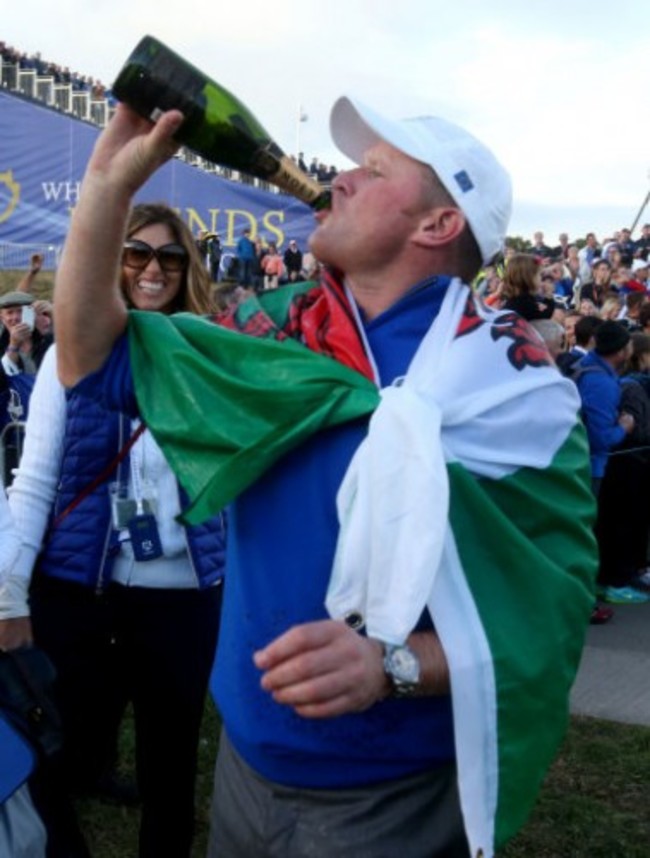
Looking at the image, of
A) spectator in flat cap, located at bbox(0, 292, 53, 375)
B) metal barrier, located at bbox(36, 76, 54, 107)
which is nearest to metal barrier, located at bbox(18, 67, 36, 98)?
metal barrier, located at bbox(36, 76, 54, 107)

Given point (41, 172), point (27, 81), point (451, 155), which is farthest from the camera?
point (27, 81)

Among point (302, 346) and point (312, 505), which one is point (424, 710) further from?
point (302, 346)

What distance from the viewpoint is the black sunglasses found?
3.29m

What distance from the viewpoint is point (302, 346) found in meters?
1.95

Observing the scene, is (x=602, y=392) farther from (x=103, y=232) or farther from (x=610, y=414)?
(x=103, y=232)

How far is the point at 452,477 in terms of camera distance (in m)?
1.80

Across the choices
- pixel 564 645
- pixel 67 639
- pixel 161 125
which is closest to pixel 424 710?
pixel 564 645

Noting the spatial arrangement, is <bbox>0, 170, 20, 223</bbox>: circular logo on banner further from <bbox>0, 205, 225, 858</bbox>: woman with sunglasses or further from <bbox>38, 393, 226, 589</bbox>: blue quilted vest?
<bbox>38, 393, 226, 589</bbox>: blue quilted vest

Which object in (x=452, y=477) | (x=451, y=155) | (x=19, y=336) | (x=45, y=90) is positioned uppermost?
(x=45, y=90)

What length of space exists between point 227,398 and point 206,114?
49 cm

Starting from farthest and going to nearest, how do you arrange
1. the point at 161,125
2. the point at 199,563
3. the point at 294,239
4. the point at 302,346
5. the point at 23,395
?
the point at 294,239 → the point at 23,395 → the point at 199,563 → the point at 302,346 → the point at 161,125

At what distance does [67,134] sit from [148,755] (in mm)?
19997

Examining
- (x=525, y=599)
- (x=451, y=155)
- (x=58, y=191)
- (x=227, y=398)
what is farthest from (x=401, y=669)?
(x=58, y=191)

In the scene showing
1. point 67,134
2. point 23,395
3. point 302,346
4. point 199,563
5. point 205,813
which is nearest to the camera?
point 302,346
